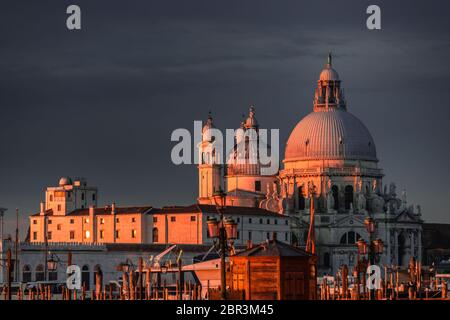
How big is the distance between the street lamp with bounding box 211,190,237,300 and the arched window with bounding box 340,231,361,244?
97.4 meters

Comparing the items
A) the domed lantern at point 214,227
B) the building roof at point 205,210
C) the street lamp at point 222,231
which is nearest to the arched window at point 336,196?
the building roof at point 205,210

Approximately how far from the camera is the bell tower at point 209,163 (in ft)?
474

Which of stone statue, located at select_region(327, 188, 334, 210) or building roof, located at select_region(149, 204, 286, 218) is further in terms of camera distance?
stone statue, located at select_region(327, 188, 334, 210)

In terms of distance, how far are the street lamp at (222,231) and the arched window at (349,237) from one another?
319 feet

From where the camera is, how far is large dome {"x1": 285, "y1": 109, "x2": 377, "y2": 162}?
14788 centimetres

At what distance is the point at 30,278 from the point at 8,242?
12.1 ft

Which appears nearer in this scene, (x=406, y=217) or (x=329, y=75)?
(x=406, y=217)

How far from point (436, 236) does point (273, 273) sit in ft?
440

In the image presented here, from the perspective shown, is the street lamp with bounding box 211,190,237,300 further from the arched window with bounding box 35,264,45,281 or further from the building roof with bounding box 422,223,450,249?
the building roof with bounding box 422,223,450,249

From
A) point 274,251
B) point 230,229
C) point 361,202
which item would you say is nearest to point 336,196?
point 361,202

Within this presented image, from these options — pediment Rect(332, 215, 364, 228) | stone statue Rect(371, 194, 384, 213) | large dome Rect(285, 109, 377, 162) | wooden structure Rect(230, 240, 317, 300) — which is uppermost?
large dome Rect(285, 109, 377, 162)

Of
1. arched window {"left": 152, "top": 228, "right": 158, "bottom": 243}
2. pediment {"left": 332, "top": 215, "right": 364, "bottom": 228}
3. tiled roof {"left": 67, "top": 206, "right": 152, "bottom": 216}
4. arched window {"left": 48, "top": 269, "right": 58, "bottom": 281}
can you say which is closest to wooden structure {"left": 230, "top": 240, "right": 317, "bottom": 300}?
arched window {"left": 48, "top": 269, "right": 58, "bottom": 281}

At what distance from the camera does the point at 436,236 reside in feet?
609

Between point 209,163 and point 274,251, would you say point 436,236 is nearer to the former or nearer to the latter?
point 209,163
